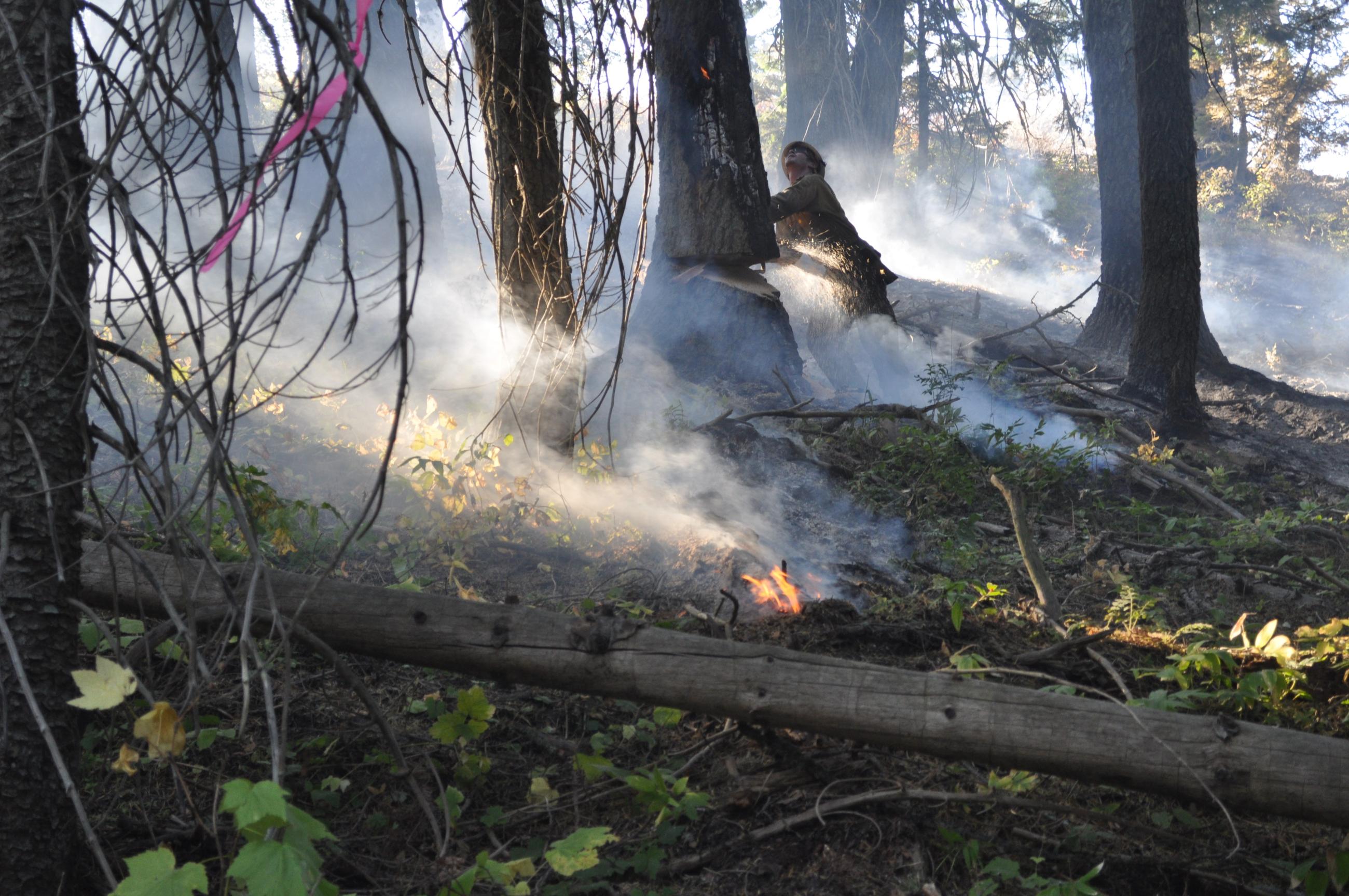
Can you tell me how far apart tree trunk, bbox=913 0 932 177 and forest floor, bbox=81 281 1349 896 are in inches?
439

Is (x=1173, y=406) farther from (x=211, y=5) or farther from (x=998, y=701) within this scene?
(x=211, y=5)

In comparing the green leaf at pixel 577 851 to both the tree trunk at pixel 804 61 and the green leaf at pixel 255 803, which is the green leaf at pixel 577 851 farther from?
the tree trunk at pixel 804 61

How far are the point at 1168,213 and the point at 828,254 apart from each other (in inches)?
112

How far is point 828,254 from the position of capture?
8.09m

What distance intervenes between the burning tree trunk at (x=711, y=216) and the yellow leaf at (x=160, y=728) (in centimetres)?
603

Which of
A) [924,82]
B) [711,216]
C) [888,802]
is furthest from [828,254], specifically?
[924,82]

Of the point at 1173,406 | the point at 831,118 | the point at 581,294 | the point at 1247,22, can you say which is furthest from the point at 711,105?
the point at 1247,22

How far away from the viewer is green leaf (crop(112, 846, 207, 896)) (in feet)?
4.17

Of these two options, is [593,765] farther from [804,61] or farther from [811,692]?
[804,61]

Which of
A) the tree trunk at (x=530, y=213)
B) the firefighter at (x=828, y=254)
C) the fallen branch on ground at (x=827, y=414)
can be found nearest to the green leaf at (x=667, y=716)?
the tree trunk at (x=530, y=213)

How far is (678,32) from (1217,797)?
6.52 metres

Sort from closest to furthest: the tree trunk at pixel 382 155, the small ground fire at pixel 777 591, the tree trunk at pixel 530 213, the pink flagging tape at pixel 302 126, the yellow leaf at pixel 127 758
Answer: the pink flagging tape at pixel 302 126, the yellow leaf at pixel 127 758, the tree trunk at pixel 530 213, the small ground fire at pixel 777 591, the tree trunk at pixel 382 155

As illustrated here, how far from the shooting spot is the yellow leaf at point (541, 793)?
219 cm

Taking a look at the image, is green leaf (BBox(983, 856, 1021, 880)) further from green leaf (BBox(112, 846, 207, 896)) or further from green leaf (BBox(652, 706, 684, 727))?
green leaf (BBox(112, 846, 207, 896))
